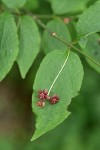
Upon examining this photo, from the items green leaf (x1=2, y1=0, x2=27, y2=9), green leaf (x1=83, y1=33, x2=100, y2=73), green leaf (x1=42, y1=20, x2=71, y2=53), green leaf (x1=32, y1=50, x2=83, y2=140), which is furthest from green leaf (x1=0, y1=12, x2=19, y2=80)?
green leaf (x1=83, y1=33, x2=100, y2=73)

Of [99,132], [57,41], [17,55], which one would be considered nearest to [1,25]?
[17,55]

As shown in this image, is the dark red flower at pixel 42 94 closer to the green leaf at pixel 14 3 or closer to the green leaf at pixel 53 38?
the green leaf at pixel 53 38

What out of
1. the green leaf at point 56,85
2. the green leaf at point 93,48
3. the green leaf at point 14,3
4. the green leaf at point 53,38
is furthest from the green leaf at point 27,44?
the green leaf at point 93,48

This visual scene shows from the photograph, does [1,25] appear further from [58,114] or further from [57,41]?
[58,114]

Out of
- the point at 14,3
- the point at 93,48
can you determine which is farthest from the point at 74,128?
the point at 14,3

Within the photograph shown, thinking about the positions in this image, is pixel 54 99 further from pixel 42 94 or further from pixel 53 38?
pixel 53 38

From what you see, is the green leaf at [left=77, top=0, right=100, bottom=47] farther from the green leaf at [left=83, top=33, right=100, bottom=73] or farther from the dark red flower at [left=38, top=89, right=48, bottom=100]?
the dark red flower at [left=38, top=89, right=48, bottom=100]
